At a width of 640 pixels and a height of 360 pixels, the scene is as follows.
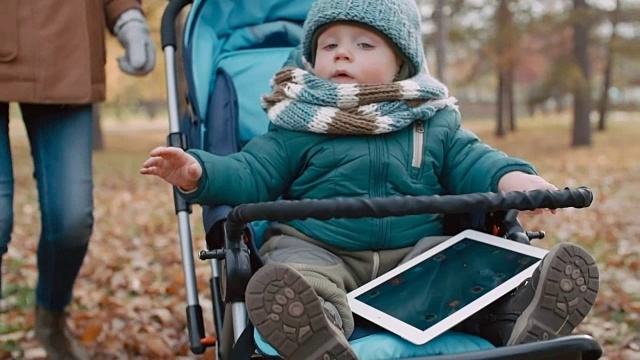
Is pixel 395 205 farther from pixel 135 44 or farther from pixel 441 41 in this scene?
pixel 441 41

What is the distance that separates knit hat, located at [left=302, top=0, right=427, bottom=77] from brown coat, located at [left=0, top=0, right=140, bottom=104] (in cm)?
83

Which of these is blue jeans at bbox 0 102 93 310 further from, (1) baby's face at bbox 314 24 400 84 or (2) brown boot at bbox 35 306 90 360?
(1) baby's face at bbox 314 24 400 84

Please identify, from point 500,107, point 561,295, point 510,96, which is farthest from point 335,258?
point 510,96

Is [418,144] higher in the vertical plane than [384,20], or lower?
lower

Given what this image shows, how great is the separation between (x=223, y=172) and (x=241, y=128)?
77 cm

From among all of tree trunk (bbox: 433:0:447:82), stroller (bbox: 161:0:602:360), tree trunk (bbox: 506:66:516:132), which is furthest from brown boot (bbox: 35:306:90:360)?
tree trunk (bbox: 506:66:516:132)

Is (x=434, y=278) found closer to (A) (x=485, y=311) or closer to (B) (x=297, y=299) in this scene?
(A) (x=485, y=311)

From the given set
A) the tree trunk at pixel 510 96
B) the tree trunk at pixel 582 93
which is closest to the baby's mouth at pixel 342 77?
the tree trunk at pixel 582 93

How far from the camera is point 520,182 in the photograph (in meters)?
2.33

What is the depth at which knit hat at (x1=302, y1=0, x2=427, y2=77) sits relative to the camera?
2.59 m

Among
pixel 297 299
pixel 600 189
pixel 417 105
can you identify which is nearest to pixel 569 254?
pixel 297 299

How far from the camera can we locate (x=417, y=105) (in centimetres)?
259

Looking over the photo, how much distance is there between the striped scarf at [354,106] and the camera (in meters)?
2.51

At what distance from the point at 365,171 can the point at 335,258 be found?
0.99ft
